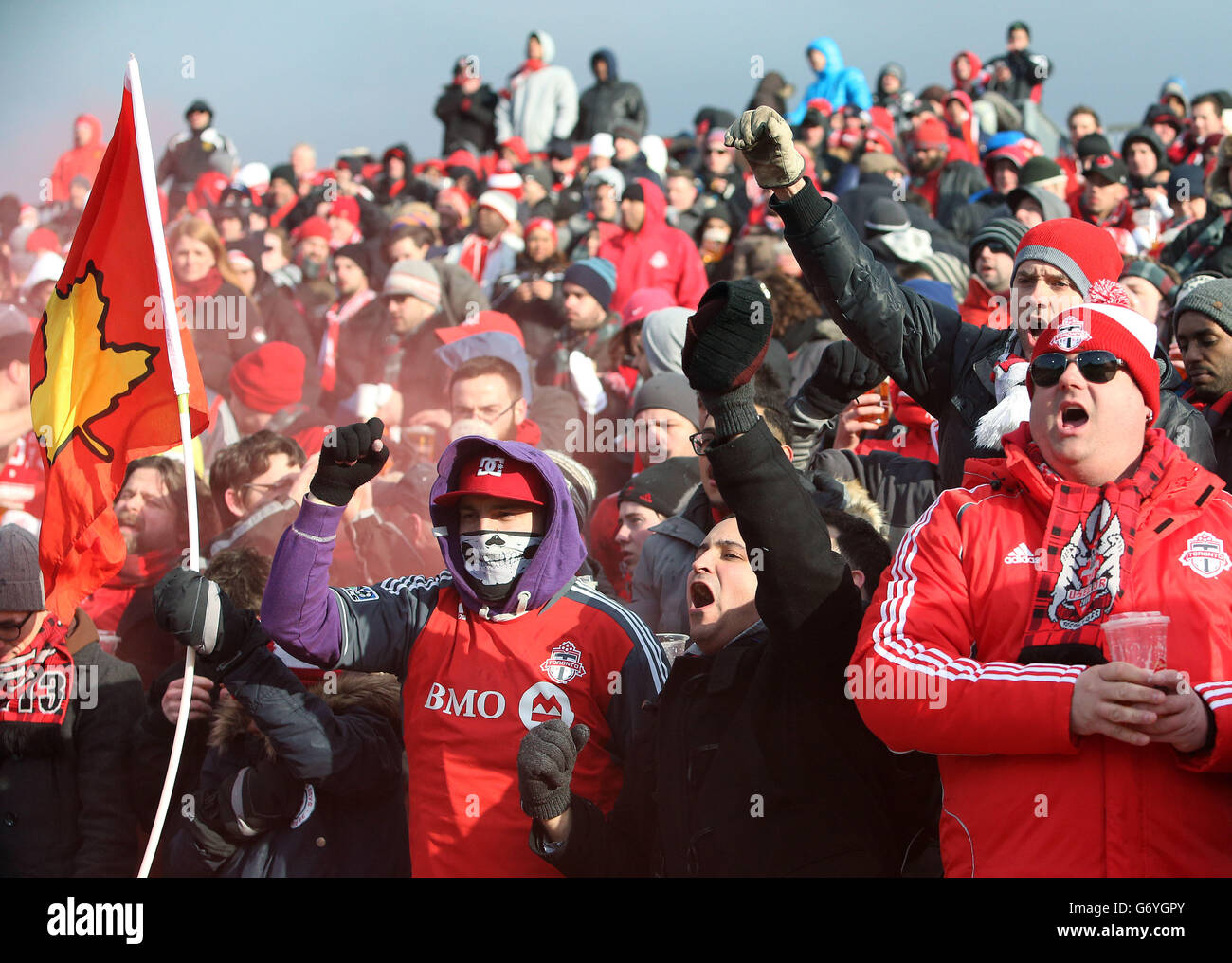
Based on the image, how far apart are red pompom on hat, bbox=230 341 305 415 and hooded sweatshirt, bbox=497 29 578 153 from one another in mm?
9568

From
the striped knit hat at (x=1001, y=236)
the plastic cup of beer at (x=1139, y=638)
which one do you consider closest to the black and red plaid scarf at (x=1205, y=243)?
the striped knit hat at (x=1001, y=236)

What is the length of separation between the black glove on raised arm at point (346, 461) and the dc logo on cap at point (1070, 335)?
1686mm

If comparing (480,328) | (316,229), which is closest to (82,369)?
(480,328)

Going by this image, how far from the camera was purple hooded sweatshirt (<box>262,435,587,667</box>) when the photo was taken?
359cm

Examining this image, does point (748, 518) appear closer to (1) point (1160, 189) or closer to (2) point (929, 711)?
(2) point (929, 711)

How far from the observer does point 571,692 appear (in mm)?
3730

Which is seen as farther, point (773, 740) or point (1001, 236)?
point (1001, 236)

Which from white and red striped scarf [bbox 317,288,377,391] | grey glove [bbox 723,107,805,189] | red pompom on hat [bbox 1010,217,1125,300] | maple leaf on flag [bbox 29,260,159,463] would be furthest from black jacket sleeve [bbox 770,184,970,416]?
white and red striped scarf [bbox 317,288,377,391]

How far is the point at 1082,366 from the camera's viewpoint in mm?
2949

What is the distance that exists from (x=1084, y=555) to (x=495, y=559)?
1.67m

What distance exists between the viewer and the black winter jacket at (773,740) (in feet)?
9.77

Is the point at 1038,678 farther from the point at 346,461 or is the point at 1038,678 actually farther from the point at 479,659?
the point at 346,461

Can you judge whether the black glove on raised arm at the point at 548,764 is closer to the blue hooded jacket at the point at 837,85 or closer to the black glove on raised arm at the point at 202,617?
the black glove on raised arm at the point at 202,617

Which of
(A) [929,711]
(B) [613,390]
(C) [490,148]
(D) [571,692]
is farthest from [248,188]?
(A) [929,711]
